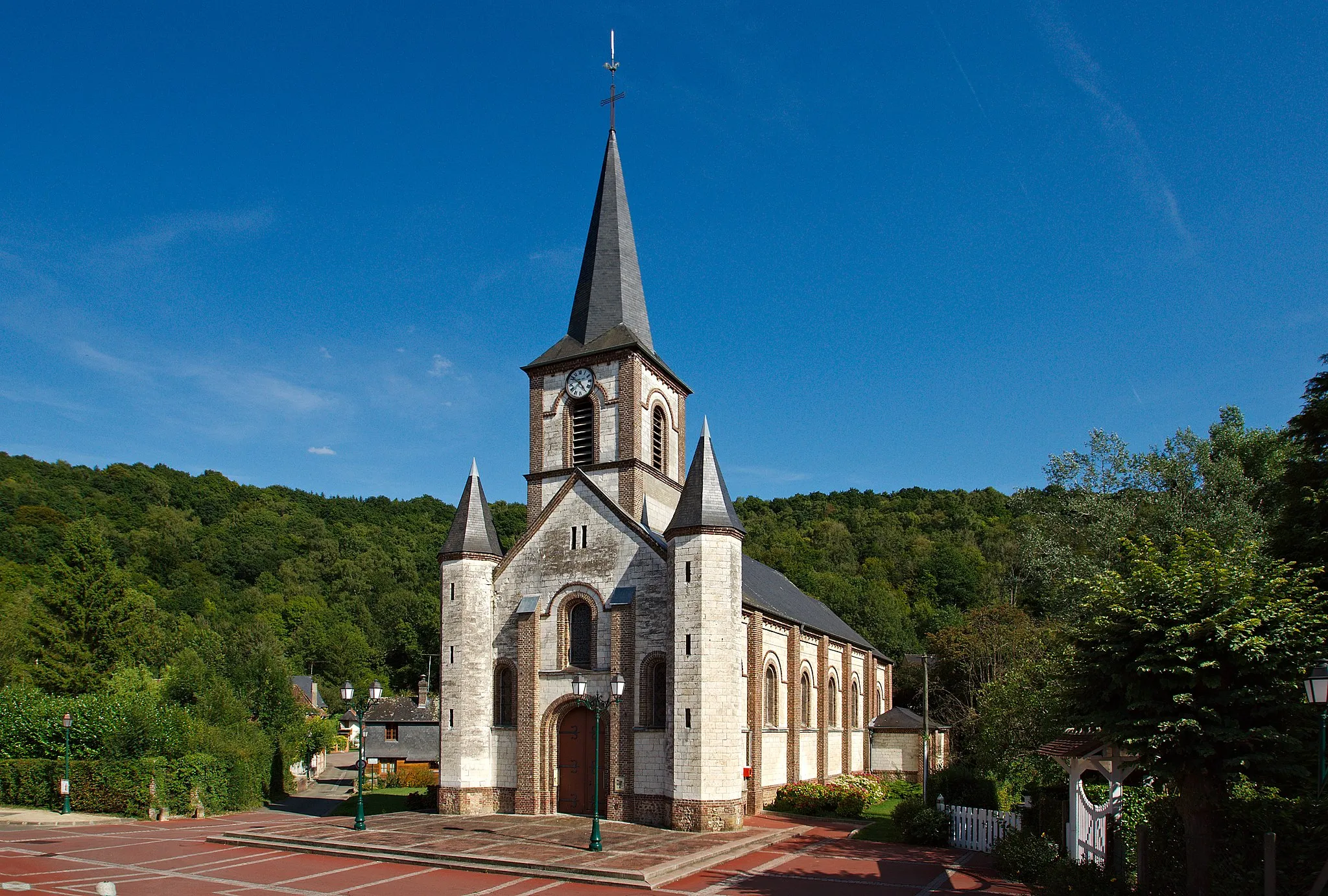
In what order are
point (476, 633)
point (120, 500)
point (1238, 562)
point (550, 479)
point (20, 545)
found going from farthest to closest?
point (120, 500), point (20, 545), point (550, 479), point (476, 633), point (1238, 562)

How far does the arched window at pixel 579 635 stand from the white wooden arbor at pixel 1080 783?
14.9m

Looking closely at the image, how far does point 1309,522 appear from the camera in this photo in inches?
756

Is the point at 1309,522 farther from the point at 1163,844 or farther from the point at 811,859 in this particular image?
the point at 811,859

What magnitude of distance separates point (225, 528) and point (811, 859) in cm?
10379

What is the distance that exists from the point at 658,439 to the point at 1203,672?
21886 millimetres

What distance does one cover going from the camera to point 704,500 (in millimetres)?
26953

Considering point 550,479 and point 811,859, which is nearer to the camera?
point 811,859

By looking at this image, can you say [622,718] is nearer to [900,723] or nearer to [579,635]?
[579,635]

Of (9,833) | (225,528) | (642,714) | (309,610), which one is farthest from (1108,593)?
(225,528)

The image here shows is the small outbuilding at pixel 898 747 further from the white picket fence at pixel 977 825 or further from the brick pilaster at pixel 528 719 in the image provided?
the brick pilaster at pixel 528 719

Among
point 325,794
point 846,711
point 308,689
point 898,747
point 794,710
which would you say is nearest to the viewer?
point 794,710

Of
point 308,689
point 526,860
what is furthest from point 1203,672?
point 308,689

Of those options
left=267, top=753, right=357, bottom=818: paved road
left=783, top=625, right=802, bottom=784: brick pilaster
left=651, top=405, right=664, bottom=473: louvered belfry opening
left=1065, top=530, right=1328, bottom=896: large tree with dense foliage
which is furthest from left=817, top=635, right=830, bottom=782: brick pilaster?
left=1065, top=530, right=1328, bottom=896: large tree with dense foliage

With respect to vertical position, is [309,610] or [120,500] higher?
[120,500]
